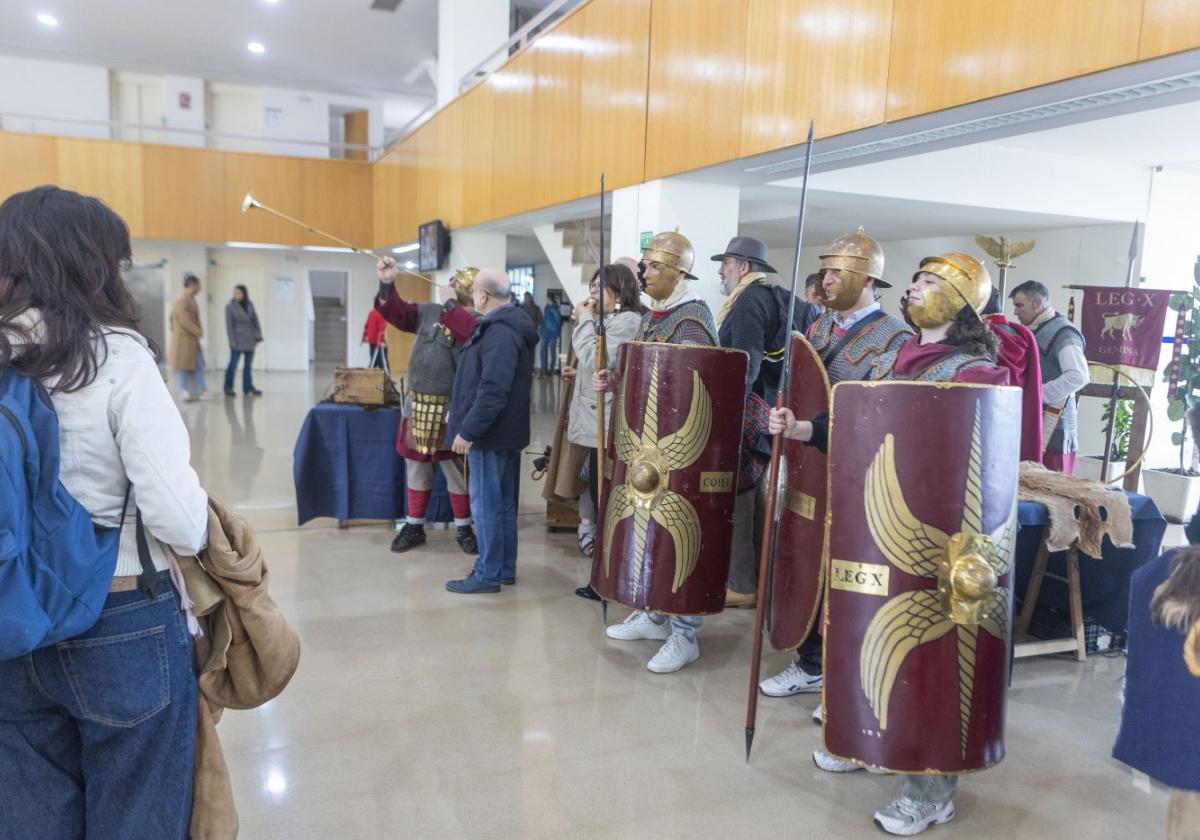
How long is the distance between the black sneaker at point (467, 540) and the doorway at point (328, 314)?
14.3m

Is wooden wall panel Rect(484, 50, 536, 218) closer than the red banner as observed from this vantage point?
No

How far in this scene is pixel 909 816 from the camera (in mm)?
2086

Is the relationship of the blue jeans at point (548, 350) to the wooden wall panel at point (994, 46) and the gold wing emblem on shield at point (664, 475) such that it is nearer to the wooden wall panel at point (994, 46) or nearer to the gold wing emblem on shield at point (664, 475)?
the wooden wall panel at point (994, 46)

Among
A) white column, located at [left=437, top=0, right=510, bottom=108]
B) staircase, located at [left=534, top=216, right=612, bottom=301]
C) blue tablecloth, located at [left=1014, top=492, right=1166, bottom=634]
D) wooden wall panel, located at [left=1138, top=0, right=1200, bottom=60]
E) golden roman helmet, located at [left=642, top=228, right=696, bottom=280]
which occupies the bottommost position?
blue tablecloth, located at [left=1014, top=492, right=1166, bottom=634]

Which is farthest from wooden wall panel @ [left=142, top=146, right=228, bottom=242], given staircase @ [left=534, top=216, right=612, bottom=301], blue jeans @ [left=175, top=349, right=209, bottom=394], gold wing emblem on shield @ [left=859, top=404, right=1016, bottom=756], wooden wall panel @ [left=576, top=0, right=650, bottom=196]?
gold wing emblem on shield @ [left=859, top=404, right=1016, bottom=756]

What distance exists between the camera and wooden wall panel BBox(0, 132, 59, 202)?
40.0 feet

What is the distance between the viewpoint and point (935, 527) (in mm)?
1885

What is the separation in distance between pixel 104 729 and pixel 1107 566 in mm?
3445

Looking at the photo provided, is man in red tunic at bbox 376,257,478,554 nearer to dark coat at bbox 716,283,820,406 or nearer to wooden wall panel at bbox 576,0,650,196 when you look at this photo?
dark coat at bbox 716,283,820,406

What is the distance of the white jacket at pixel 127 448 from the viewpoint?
1.25 m

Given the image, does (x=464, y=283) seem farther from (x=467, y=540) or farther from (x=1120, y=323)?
(x=1120, y=323)

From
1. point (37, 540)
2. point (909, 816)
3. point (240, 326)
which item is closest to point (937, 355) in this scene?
point (909, 816)

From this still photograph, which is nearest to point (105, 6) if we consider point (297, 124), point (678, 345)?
point (297, 124)

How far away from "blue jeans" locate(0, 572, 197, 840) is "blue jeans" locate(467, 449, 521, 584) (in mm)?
2258
